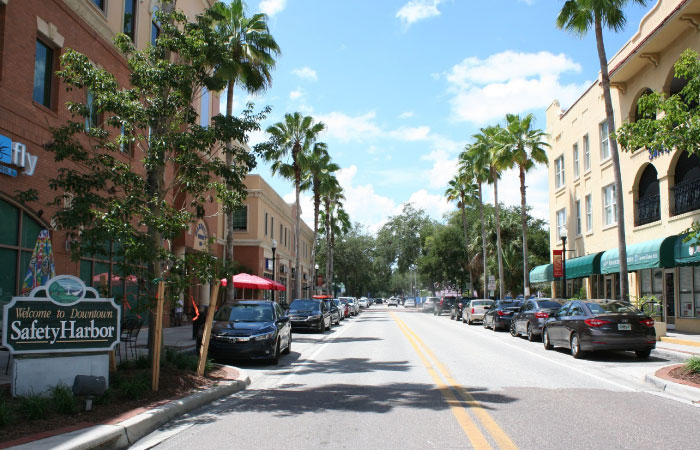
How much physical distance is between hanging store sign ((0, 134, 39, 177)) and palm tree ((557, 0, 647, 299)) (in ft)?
59.6

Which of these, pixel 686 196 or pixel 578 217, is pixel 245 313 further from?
pixel 578 217

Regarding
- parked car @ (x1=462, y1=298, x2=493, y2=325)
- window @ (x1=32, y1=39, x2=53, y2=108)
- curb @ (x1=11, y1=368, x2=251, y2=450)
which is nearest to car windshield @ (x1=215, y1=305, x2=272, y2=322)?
curb @ (x1=11, y1=368, x2=251, y2=450)

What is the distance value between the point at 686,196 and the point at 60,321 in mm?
21101

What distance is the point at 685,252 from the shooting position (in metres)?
19.1

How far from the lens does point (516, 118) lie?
109ft

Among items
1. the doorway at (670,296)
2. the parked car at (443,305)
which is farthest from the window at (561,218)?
the parked car at (443,305)

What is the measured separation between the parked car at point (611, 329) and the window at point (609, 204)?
13866 millimetres

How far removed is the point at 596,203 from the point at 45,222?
24888 millimetres

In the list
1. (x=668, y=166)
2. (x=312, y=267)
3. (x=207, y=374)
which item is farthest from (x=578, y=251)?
(x=207, y=374)

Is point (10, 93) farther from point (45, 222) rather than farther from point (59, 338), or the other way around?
point (59, 338)

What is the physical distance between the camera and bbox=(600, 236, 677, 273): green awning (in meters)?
20.2

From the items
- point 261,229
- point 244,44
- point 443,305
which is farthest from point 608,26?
point 443,305

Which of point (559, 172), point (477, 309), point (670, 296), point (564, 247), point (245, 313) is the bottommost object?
point (477, 309)

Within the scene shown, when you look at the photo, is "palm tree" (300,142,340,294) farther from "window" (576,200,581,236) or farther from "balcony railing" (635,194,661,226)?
"balcony railing" (635,194,661,226)
